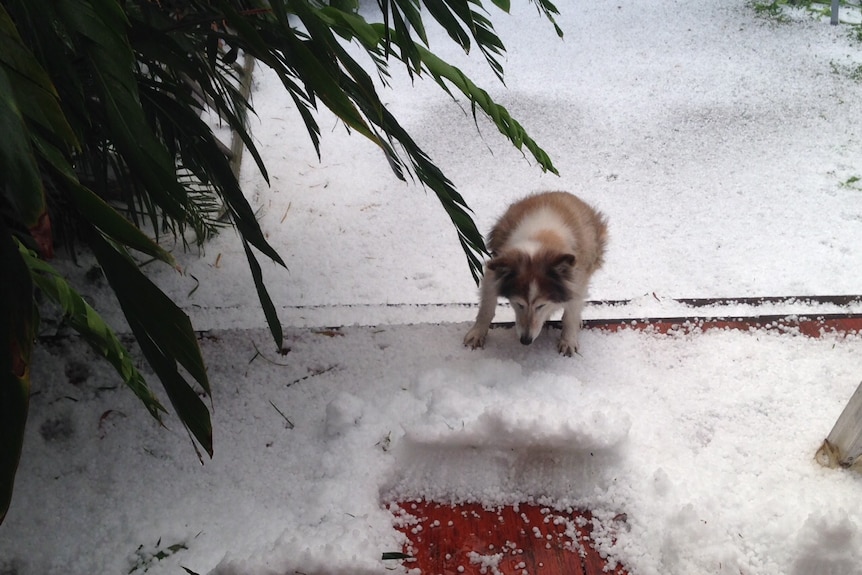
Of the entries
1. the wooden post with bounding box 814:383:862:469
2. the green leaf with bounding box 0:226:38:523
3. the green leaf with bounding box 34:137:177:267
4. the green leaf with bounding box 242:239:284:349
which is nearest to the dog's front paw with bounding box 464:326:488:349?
the green leaf with bounding box 242:239:284:349

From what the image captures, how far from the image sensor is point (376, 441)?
133 cm

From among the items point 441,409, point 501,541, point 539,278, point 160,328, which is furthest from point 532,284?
point 160,328

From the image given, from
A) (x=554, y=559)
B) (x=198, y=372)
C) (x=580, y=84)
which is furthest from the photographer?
(x=580, y=84)

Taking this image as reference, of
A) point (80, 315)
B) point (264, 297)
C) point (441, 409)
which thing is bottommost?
point (441, 409)

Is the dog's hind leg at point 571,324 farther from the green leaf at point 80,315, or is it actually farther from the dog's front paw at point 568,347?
the green leaf at point 80,315

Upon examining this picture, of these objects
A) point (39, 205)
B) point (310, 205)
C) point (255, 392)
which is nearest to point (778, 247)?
point (310, 205)

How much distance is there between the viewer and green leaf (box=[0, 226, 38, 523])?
0.58 meters

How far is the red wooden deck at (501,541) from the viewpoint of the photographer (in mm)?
1133

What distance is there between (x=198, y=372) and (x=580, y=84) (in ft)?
11.1

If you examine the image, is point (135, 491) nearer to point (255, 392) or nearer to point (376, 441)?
point (255, 392)

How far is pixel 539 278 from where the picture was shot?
1.76 metres

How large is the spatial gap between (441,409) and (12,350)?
888 mm

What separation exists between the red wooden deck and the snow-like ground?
3 centimetres

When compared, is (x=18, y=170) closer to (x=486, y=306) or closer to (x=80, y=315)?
(x=80, y=315)
